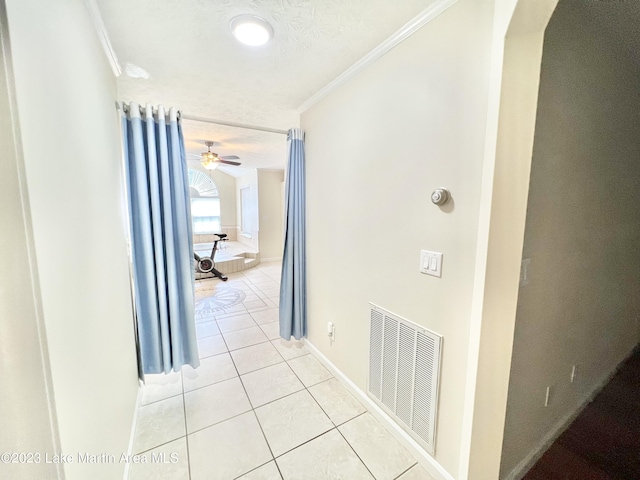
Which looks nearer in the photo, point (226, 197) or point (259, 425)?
point (259, 425)

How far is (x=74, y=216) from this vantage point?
0.87 metres

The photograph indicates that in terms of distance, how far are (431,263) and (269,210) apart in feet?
17.7

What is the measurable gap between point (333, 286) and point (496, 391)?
1250 mm

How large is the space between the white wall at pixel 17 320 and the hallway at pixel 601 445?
211 centimetres

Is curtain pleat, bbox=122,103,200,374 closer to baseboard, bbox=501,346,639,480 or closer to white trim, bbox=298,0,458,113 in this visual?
white trim, bbox=298,0,458,113

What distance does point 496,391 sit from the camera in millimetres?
1130

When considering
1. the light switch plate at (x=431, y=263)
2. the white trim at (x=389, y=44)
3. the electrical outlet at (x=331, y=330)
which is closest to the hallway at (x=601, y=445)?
the light switch plate at (x=431, y=263)

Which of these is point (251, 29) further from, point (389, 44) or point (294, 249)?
point (294, 249)

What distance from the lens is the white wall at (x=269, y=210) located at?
6.20m

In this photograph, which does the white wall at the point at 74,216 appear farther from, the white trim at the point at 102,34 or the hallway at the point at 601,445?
the hallway at the point at 601,445

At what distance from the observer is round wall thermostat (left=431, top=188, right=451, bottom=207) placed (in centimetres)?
120

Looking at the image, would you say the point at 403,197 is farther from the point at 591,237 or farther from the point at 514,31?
the point at 591,237

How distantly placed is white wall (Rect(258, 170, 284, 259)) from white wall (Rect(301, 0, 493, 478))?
427cm

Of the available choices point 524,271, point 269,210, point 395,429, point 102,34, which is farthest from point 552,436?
point 269,210
